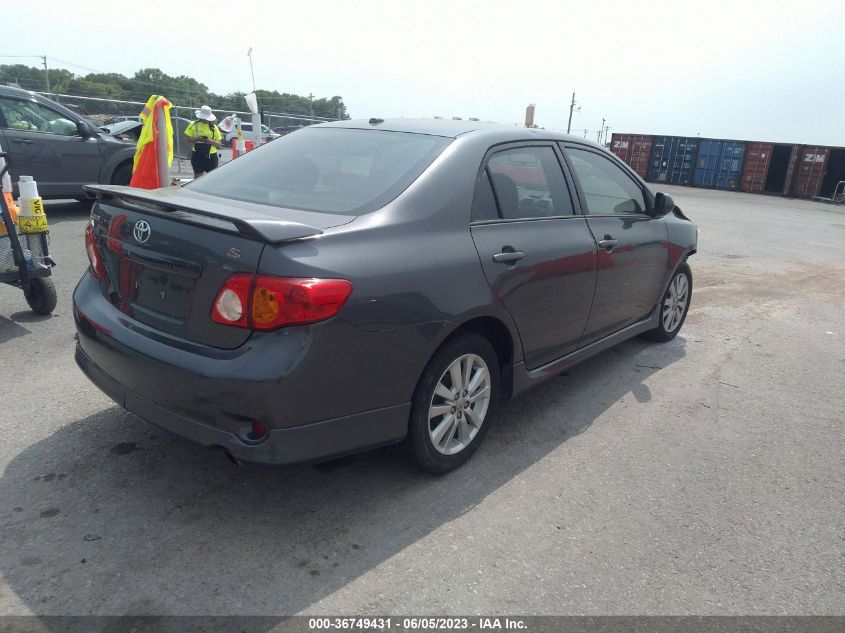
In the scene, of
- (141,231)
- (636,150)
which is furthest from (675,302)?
(636,150)

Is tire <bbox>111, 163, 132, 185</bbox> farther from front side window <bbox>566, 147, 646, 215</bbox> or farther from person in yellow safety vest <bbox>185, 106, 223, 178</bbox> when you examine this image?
front side window <bbox>566, 147, 646, 215</bbox>

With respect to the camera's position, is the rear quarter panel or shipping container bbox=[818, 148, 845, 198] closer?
the rear quarter panel

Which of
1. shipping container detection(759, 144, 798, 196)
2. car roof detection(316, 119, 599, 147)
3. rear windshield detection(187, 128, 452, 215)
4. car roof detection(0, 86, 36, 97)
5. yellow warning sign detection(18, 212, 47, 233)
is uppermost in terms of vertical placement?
car roof detection(0, 86, 36, 97)

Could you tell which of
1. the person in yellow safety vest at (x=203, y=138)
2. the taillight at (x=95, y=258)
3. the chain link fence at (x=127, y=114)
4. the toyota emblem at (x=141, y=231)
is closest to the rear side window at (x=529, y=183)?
the toyota emblem at (x=141, y=231)

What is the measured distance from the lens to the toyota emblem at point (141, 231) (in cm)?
284

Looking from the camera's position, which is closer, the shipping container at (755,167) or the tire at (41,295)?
the tire at (41,295)

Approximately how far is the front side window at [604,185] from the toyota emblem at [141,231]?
2589 mm

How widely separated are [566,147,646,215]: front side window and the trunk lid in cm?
202

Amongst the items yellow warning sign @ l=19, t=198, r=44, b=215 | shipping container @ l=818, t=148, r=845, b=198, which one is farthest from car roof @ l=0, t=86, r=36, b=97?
shipping container @ l=818, t=148, r=845, b=198

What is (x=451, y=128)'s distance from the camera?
146 inches

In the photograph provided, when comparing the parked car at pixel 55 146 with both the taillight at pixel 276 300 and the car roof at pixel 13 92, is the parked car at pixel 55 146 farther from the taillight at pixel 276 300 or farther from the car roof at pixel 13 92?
the taillight at pixel 276 300

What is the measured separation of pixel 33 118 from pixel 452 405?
8.96 m

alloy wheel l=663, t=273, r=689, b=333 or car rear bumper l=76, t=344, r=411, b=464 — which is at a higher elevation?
car rear bumper l=76, t=344, r=411, b=464

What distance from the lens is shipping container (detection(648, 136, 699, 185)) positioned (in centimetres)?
3475
